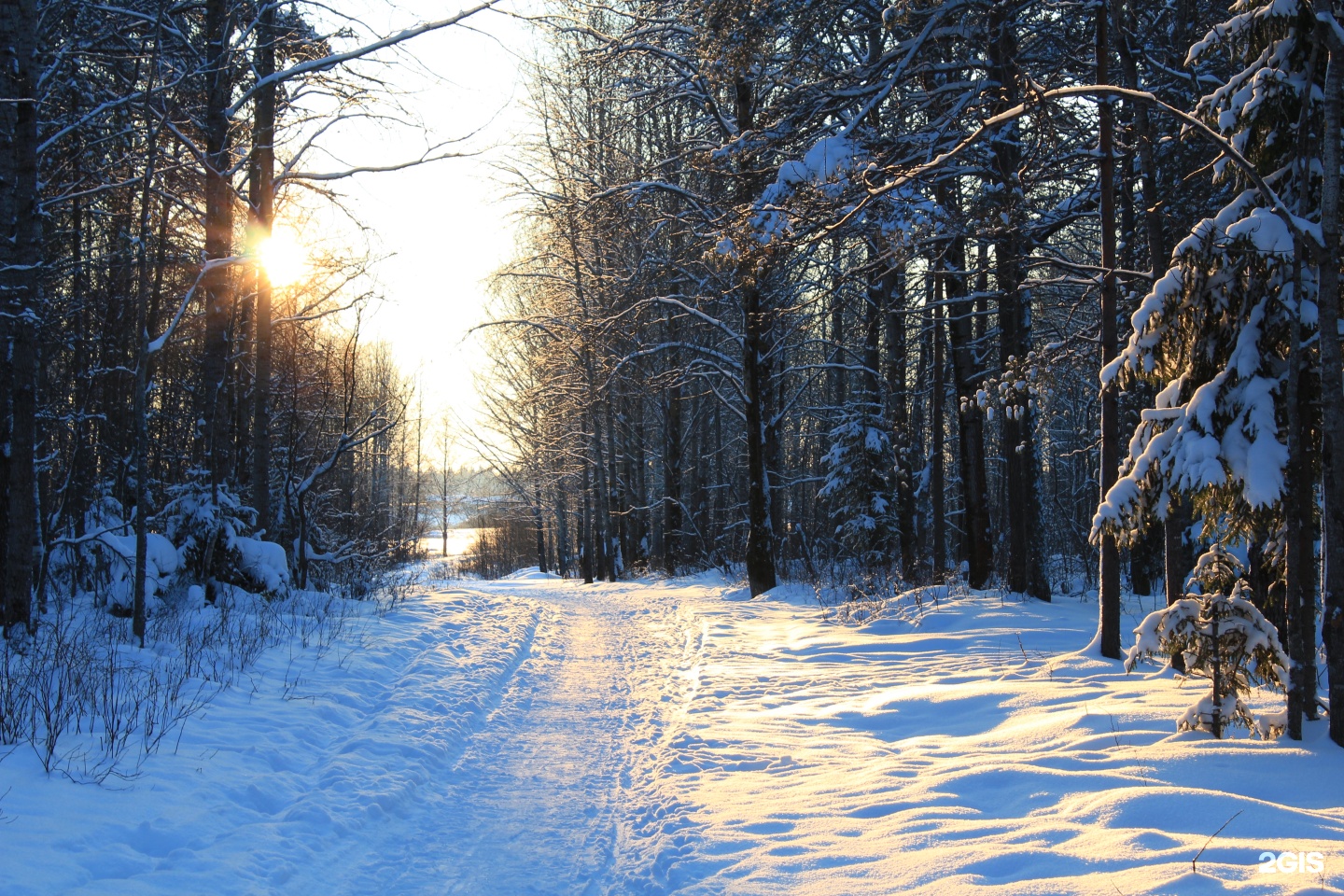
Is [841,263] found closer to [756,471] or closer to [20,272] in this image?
[756,471]

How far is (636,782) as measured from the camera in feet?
18.2

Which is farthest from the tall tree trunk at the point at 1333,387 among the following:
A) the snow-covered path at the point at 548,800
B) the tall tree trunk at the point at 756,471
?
the tall tree trunk at the point at 756,471

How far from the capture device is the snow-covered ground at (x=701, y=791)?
3.70m

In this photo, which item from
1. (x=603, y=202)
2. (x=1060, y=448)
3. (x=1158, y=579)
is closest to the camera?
(x=603, y=202)

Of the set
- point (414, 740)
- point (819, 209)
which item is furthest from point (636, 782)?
point (819, 209)

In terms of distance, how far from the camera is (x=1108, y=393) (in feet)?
23.3

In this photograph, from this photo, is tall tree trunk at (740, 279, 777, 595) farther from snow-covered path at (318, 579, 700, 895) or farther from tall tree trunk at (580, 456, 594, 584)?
tall tree trunk at (580, 456, 594, 584)

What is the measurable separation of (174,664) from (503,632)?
16.9 ft

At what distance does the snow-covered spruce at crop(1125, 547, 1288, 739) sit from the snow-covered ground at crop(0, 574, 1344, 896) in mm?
158

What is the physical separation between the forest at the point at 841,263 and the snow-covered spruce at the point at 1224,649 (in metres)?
0.05

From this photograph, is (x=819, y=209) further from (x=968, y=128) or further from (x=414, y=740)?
(x=414, y=740)

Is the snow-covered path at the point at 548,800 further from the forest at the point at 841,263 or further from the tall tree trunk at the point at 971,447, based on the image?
the tall tree trunk at the point at 971,447

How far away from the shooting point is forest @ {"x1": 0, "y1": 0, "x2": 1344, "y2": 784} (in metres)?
5.02

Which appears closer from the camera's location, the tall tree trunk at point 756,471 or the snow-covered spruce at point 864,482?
the tall tree trunk at point 756,471
